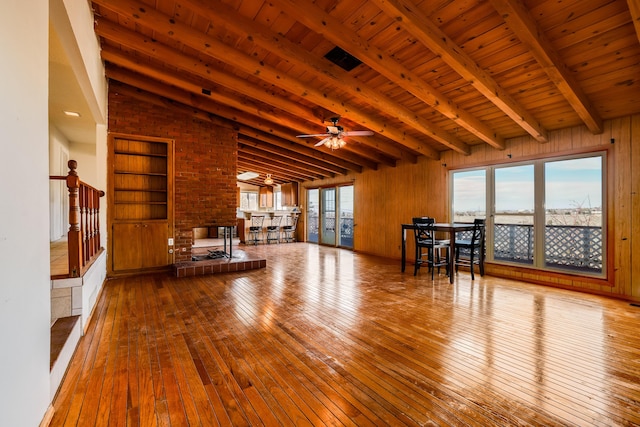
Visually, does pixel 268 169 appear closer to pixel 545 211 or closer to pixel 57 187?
pixel 57 187

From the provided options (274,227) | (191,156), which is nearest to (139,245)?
(191,156)

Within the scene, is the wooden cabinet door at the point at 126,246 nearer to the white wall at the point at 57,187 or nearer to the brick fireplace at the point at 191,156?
the brick fireplace at the point at 191,156

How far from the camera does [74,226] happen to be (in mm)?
2436

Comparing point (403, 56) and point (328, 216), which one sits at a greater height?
point (403, 56)

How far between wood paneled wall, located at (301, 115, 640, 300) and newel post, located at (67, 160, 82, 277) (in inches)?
226

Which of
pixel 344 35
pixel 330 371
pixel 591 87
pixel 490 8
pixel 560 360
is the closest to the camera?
pixel 330 371

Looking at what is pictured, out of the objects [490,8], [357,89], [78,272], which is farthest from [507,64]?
[78,272]

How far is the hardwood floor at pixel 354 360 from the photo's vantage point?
164 centimetres

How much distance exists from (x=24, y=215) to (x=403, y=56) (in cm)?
343

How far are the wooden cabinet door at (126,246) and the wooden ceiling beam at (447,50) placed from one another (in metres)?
5.03

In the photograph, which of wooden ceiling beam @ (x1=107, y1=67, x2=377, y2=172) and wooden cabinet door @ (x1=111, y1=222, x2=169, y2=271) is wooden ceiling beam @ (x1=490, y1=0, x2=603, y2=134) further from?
wooden cabinet door @ (x1=111, y1=222, x2=169, y2=271)

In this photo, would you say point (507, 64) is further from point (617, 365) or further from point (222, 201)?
point (222, 201)

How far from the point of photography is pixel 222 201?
5.91 meters

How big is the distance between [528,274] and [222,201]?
5676 millimetres
